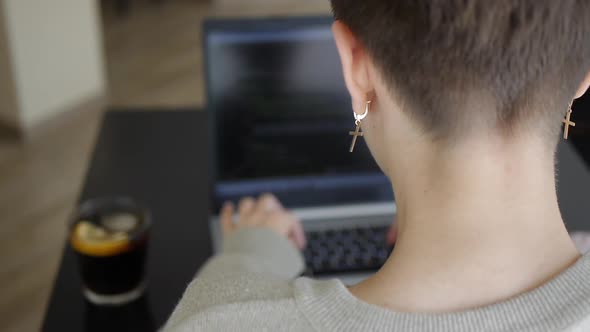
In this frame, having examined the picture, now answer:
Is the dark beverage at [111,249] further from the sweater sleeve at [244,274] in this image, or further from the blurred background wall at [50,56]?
the blurred background wall at [50,56]

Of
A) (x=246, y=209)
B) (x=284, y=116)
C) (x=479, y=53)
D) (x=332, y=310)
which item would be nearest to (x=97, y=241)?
(x=246, y=209)

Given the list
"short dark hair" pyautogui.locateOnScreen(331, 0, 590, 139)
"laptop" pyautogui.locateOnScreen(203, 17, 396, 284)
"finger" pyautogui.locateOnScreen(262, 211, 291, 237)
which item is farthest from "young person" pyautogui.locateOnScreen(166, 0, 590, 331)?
"laptop" pyautogui.locateOnScreen(203, 17, 396, 284)

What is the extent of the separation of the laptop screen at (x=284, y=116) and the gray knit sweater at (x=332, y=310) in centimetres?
47

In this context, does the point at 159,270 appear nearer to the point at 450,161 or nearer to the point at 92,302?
the point at 92,302

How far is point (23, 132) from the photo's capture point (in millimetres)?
2830

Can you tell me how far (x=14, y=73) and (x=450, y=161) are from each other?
2.52 meters

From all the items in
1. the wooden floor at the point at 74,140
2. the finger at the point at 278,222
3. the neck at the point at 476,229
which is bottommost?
the wooden floor at the point at 74,140

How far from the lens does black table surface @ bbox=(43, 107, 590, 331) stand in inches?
37.4

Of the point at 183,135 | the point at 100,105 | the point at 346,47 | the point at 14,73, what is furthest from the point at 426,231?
the point at 100,105

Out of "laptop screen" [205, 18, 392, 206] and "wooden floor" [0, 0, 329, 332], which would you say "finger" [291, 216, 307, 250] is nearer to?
"laptop screen" [205, 18, 392, 206]

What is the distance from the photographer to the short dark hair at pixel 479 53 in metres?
0.46

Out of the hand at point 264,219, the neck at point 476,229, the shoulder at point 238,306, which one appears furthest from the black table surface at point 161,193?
the neck at point 476,229

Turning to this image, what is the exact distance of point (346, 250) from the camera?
105 cm

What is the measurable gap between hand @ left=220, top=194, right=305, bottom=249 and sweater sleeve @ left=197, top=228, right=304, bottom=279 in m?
0.02
